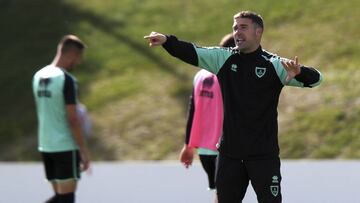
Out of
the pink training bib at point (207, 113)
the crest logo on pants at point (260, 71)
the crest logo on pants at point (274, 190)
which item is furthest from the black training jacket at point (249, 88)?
the pink training bib at point (207, 113)

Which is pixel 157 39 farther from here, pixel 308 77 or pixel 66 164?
pixel 66 164

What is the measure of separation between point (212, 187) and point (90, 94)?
7.15 meters

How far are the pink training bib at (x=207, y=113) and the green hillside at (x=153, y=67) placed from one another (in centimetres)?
445

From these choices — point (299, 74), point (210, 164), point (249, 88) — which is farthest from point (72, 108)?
point (299, 74)

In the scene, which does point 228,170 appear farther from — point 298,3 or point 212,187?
point 298,3

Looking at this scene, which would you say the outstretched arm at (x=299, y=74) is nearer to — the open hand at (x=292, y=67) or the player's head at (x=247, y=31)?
the open hand at (x=292, y=67)

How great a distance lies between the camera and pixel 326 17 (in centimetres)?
1391

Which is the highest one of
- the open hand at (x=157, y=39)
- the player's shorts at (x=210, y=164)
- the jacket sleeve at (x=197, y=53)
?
the open hand at (x=157, y=39)

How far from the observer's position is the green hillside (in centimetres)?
1087

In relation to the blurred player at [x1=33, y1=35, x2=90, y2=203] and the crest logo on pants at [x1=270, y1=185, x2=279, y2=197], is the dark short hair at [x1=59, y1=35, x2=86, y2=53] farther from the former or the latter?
the crest logo on pants at [x1=270, y1=185, x2=279, y2=197]

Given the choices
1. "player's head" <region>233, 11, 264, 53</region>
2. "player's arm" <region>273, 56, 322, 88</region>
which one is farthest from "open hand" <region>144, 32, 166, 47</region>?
"player's arm" <region>273, 56, 322, 88</region>

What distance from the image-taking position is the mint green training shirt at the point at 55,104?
5.71m

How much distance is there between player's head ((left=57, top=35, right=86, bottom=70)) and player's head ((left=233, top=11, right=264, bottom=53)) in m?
1.60

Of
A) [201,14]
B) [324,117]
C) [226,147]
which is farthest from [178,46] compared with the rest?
[201,14]
